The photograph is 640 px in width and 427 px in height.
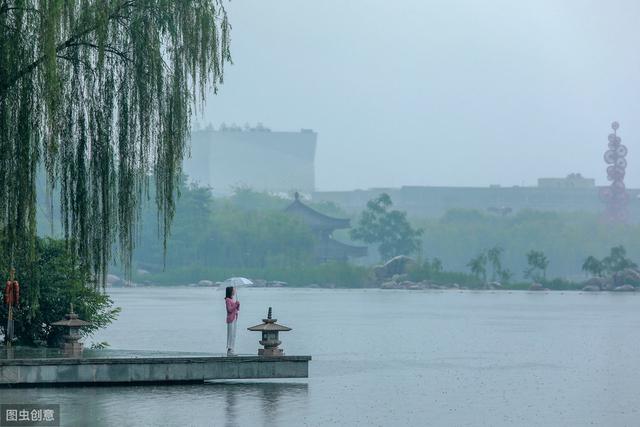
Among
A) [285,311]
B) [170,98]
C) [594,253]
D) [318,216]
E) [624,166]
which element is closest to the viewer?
[170,98]

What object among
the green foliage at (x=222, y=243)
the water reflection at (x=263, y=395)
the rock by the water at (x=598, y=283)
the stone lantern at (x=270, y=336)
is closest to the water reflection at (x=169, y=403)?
the water reflection at (x=263, y=395)

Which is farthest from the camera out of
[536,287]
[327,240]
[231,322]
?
[327,240]

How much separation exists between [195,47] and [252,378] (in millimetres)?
5881

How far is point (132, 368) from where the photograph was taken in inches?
985

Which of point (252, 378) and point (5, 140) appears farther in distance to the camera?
point (252, 378)

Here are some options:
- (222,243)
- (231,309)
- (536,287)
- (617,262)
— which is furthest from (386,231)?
(231,309)

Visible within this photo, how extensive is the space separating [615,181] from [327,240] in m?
46.3

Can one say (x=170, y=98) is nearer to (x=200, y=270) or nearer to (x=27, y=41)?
(x=27, y=41)

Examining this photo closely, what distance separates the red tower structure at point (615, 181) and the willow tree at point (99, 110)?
150 m

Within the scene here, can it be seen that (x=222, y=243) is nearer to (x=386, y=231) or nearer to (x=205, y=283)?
(x=205, y=283)

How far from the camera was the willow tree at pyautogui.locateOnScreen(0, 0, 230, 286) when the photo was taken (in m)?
23.5

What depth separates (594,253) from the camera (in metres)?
157

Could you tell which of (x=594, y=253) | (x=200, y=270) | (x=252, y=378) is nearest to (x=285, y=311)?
(x=252, y=378)

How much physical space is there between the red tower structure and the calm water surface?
104 m
